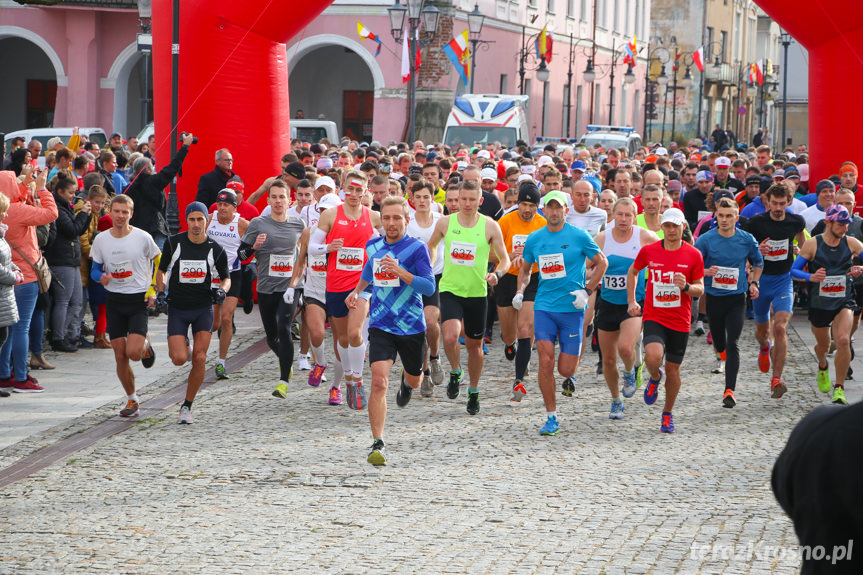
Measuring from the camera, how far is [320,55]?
136 ft

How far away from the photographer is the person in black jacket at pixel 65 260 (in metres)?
11.3

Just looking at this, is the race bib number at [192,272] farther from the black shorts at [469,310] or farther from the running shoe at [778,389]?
the running shoe at [778,389]

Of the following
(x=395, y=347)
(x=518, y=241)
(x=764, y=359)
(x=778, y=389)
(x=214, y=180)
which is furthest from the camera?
(x=214, y=180)

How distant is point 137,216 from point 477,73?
27.9 metres

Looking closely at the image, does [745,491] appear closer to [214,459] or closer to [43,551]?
[214,459]

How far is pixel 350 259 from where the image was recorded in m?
9.74

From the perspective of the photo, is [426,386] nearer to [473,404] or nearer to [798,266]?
[473,404]

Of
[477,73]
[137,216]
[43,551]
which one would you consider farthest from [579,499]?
[477,73]

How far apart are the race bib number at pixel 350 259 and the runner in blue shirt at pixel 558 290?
1483 mm

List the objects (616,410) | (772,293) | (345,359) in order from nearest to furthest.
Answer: (616,410)
(345,359)
(772,293)

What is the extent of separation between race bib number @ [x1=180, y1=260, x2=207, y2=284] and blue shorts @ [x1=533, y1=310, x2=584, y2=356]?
2.53 m

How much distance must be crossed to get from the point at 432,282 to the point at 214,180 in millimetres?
6618

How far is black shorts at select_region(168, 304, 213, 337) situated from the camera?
356 inches

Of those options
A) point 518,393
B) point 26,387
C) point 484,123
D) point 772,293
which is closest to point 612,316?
point 518,393
